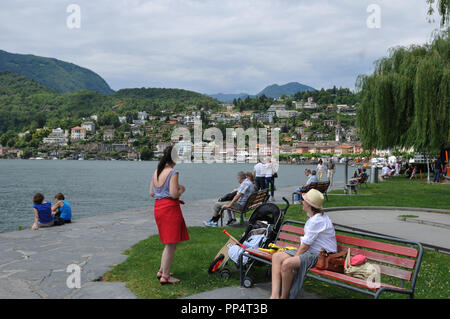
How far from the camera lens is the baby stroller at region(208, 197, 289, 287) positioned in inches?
206

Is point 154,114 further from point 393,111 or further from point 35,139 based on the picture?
point 393,111

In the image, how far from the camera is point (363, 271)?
4.26m

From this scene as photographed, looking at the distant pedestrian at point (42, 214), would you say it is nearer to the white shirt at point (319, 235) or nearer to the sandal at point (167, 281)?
the sandal at point (167, 281)

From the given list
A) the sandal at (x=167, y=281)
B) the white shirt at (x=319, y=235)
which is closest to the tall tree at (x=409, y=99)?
the white shirt at (x=319, y=235)

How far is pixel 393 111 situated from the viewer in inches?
755

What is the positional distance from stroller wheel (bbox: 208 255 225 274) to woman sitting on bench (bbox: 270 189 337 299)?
1.14 metres

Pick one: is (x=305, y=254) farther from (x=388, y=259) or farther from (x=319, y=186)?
(x=319, y=186)

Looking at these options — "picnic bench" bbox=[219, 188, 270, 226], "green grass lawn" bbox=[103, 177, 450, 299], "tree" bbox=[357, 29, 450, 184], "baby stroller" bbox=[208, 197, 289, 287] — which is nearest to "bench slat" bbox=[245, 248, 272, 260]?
"baby stroller" bbox=[208, 197, 289, 287]

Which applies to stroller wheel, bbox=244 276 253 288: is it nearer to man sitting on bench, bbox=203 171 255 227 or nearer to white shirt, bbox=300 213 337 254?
white shirt, bbox=300 213 337 254

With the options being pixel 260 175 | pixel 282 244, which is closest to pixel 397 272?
pixel 282 244

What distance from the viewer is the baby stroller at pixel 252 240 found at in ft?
17.1

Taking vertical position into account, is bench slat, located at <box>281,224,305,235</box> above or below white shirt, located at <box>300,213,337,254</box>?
below

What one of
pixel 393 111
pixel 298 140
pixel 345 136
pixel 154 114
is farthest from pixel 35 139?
pixel 393 111
